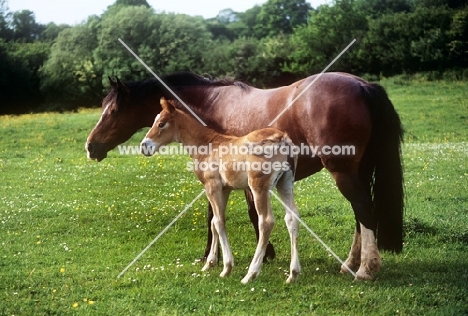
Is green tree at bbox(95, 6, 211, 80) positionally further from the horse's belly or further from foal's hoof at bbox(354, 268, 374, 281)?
foal's hoof at bbox(354, 268, 374, 281)

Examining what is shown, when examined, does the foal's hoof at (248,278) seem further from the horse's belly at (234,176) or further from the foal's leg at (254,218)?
the foal's leg at (254,218)

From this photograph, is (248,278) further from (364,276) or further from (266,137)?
(266,137)

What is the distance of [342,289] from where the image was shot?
6.32 m

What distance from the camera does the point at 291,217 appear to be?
6516mm

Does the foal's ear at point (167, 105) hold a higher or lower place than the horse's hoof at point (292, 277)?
higher

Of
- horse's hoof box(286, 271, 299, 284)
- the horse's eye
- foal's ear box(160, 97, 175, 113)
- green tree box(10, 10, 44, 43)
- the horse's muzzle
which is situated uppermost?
green tree box(10, 10, 44, 43)

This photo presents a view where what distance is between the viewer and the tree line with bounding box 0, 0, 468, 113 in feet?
76.2

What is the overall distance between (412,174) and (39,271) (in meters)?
9.37

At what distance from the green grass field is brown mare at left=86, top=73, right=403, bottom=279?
686 millimetres

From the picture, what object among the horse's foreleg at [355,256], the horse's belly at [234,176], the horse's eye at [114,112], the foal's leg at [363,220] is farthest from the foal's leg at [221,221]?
the horse's eye at [114,112]

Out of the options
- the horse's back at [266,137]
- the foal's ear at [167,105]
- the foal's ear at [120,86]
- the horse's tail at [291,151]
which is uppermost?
the foal's ear at [120,86]

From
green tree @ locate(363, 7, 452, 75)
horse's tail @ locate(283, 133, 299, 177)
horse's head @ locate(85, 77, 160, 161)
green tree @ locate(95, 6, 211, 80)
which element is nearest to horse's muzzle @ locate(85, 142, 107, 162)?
horse's head @ locate(85, 77, 160, 161)

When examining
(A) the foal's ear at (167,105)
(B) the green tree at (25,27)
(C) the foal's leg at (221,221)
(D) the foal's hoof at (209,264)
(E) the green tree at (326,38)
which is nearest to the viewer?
(C) the foal's leg at (221,221)

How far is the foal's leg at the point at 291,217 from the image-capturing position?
6.47 metres
